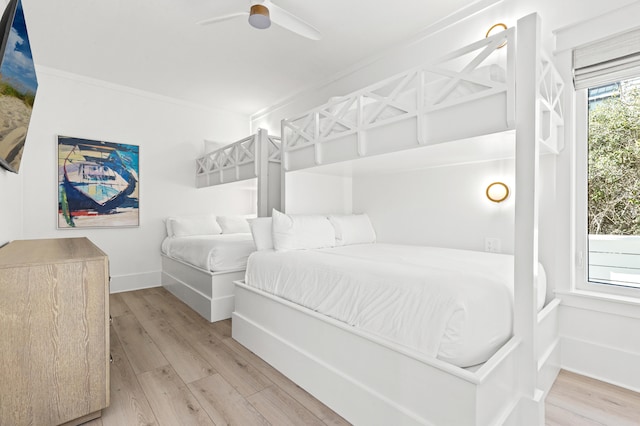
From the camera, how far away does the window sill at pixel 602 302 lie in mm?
1860

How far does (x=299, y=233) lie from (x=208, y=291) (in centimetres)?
125

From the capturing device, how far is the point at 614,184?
6.72 feet

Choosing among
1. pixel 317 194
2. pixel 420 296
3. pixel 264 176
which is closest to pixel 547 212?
pixel 420 296

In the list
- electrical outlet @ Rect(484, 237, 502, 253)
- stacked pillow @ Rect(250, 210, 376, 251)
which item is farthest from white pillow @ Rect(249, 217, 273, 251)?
electrical outlet @ Rect(484, 237, 502, 253)

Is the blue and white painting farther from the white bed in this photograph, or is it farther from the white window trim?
the white window trim

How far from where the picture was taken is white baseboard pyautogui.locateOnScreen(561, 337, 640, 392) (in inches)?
72.5

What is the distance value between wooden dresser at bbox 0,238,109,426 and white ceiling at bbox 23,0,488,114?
224 centimetres

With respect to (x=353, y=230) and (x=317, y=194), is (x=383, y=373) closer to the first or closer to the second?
(x=353, y=230)

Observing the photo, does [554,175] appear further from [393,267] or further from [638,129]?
[393,267]

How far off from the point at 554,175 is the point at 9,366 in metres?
3.21

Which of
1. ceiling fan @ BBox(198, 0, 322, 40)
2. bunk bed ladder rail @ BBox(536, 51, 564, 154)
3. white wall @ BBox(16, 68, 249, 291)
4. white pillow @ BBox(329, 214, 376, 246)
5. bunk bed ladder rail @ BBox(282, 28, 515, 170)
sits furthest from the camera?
white wall @ BBox(16, 68, 249, 291)

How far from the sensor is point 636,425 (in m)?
1.52

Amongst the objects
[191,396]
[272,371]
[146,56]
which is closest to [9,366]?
[191,396]

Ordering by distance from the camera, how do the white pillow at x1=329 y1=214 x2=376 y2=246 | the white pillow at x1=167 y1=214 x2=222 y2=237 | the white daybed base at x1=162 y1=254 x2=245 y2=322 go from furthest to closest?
the white pillow at x1=167 y1=214 x2=222 y2=237, the white daybed base at x1=162 y1=254 x2=245 y2=322, the white pillow at x1=329 y1=214 x2=376 y2=246
